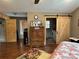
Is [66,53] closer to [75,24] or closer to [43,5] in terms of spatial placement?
[43,5]

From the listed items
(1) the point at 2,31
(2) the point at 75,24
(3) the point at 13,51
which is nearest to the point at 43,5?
(2) the point at 75,24

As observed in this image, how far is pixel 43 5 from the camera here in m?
6.54

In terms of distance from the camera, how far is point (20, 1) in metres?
5.95

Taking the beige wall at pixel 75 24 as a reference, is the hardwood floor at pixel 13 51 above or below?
below

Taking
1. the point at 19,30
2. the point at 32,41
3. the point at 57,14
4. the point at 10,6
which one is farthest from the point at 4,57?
the point at 19,30

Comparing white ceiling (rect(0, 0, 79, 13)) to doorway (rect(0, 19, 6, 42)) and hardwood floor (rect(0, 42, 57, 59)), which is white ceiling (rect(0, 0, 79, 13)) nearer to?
hardwood floor (rect(0, 42, 57, 59))

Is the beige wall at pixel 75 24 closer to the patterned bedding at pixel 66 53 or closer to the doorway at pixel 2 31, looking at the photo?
the patterned bedding at pixel 66 53

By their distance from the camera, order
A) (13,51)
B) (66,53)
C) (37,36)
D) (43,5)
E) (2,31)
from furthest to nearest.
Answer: (2,31), (37,36), (43,5), (13,51), (66,53)

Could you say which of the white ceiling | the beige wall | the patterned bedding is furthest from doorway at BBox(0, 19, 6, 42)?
the patterned bedding

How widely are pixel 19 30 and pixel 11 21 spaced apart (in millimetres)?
2590

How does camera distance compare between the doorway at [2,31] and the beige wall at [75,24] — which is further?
the doorway at [2,31]

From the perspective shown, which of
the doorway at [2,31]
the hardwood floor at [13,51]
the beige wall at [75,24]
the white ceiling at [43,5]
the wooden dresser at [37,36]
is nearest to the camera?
the hardwood floor at [13,51]

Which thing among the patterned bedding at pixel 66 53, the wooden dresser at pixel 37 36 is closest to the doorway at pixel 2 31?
the wooden dresser at pixel 37 36

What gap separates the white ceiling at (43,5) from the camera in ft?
19.9
